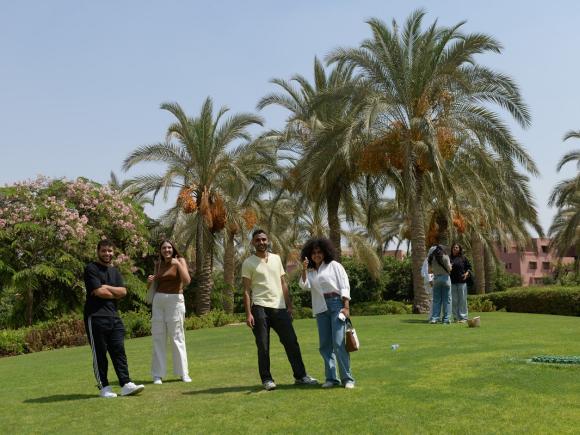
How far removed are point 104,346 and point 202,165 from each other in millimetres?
20627

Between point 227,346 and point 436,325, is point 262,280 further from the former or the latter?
point 436,325

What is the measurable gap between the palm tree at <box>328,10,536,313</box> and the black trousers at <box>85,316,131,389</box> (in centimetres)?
1516

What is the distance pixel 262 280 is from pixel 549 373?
346 centimetres

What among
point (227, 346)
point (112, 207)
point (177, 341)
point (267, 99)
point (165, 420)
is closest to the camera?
point (165, 420)

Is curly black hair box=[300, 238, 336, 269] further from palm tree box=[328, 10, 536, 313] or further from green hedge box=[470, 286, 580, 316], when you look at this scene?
green hedge box=[470, 286, 580, 316]

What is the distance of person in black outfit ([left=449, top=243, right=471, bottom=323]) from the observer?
1672cm

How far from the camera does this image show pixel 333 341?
314 inches

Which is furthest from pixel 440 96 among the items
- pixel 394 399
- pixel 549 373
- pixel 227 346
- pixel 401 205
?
pixel 394 399

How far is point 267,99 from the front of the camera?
2978 centimetres

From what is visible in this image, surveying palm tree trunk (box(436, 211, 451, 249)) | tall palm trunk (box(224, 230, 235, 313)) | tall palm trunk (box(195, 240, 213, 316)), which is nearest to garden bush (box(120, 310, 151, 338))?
tall palm trunk (box(195, 240, 213, 316))

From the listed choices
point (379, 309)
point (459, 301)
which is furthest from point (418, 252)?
point (459, 301)

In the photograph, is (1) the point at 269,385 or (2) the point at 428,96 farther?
(2) the point at 428,96

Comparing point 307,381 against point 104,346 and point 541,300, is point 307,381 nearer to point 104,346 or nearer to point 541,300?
point 104,346

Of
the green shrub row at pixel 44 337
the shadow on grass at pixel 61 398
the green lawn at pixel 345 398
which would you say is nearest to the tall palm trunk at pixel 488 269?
the green shrub row at pixel 44 337
